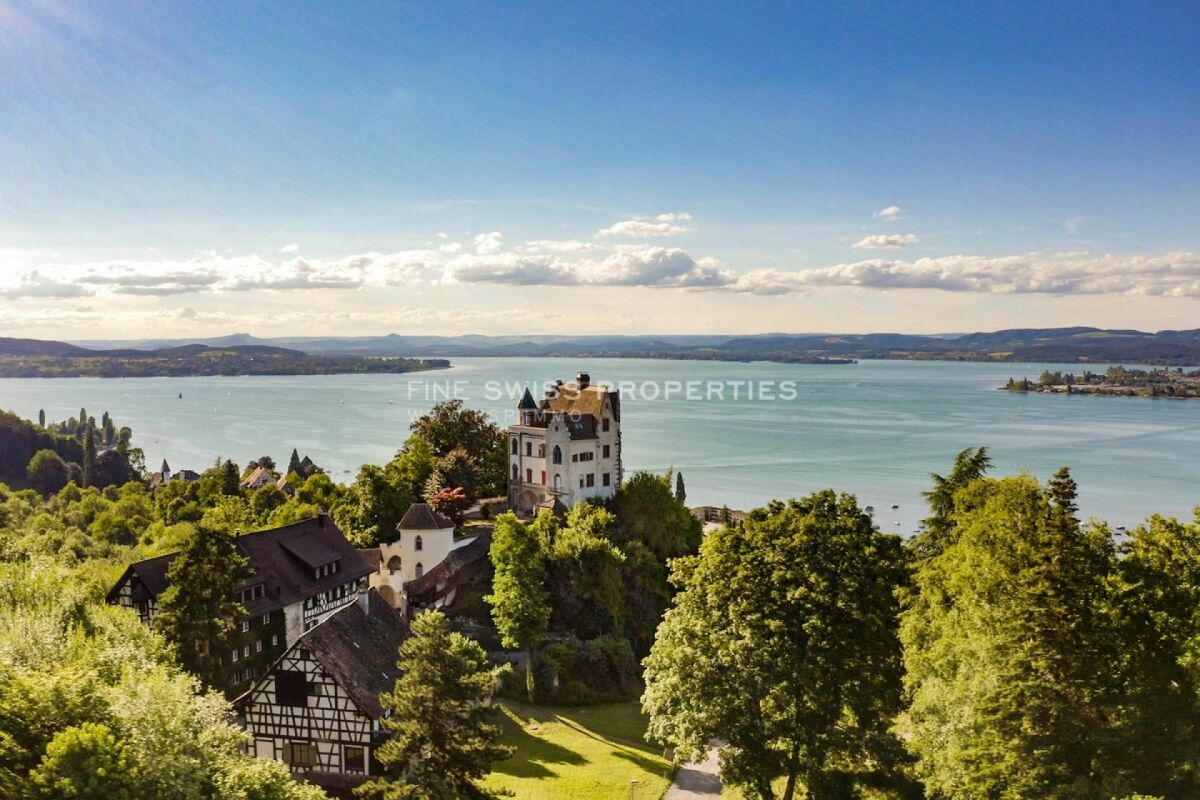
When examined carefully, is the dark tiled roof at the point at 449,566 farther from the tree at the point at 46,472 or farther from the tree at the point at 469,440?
the tree at the point at 46,472

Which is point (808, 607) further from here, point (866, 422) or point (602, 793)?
point (866, 422)

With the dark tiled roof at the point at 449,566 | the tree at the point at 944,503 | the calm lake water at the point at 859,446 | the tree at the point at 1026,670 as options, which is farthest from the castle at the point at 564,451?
the calm lake water at the point at 859,446

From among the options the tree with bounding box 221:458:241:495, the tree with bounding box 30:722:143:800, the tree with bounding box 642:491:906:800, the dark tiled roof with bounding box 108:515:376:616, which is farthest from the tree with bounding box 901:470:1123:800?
the tree with bounding box 221:458:241:495

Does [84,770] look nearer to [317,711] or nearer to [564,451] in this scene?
[317,711]

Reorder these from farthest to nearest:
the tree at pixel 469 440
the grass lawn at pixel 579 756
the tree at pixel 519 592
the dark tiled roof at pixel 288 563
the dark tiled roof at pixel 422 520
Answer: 1. the tree at pixel 469 440
2. the dark tiled roof at pixel 422 520
3. the tree at pixel 519 592
4. the dark tiled roof at pixel 288 563
5. the grass lawn at pixel 579 756

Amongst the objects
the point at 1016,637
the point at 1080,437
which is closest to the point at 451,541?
the point at 1016,637

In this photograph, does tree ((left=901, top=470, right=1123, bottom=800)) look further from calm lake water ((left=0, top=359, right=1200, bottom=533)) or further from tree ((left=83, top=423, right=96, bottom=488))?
tree ((left=83, top=423, right=96, bottom=488))
